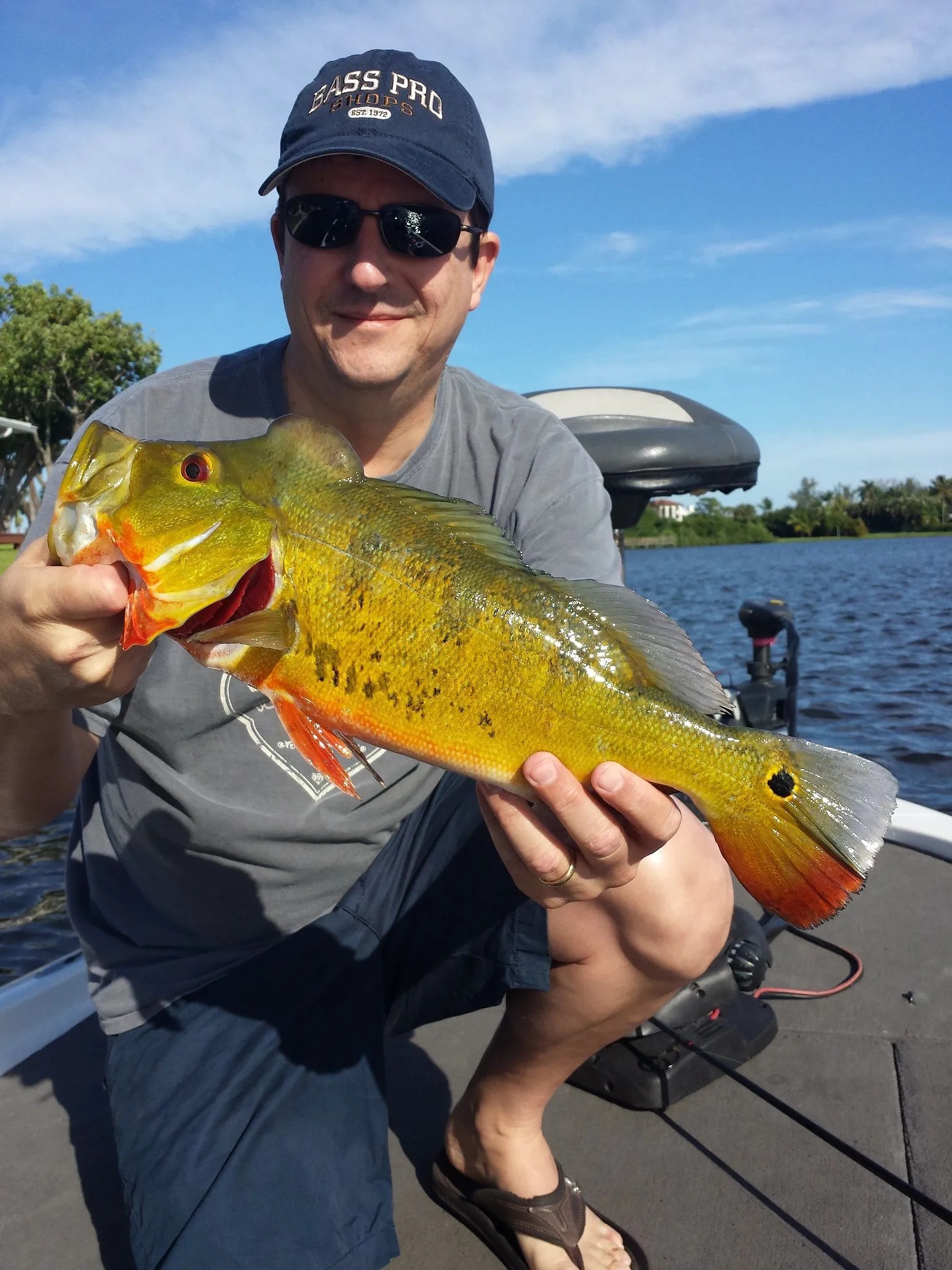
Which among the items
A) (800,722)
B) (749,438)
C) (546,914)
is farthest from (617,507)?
(800,722)

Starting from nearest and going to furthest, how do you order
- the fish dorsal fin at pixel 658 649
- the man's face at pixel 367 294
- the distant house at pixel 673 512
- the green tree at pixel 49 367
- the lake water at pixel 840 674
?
the fish dorsal fin at pixel 658 649
the man's face at pixel 367 294
the lake water at pixel 840 674
the green tree at pixel 49 367
the distant house at pixel 673 512

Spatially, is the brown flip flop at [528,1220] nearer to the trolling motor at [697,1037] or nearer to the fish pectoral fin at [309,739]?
the trolling motor at [697,1037]

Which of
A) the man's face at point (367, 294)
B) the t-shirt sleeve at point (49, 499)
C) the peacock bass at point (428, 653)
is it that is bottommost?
the peacock bass at point (428, 653)

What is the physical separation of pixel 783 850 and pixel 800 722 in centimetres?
1498

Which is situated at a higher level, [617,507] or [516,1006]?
[617,507]

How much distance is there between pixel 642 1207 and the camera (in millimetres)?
2816

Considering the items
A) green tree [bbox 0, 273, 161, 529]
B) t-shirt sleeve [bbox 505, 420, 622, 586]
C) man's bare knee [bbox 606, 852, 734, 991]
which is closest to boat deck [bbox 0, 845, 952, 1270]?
man's bare knee [bbox 606, 852, 734, 991]

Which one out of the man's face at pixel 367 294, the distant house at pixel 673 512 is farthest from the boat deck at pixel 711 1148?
the distant house at pixel 673 512

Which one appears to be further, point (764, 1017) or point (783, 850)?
point (764, 1017)

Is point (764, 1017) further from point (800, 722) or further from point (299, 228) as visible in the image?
point (800, 722)

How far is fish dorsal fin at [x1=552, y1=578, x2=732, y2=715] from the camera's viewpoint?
2053mm

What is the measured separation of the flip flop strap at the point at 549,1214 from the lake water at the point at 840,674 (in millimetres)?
4449

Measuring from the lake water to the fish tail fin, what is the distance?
480 centimetres

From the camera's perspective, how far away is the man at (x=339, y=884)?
99.1 inches
